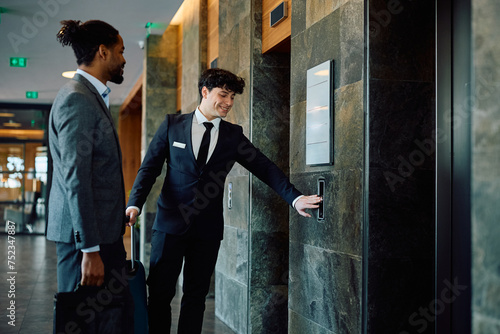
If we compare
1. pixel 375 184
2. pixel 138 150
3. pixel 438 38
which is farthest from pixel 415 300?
pixel 138 150

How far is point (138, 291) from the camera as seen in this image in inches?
112

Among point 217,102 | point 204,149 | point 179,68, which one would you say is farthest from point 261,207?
point 179,68

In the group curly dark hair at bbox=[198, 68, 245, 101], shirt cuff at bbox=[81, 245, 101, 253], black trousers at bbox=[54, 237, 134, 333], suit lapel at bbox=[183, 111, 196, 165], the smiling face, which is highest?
curly dark hair at bbox=[198, 68, 245, 101]

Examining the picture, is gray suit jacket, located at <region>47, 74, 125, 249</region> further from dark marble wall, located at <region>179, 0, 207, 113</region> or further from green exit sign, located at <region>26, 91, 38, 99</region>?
green exit sign, located at <region>26, 91, 38, 99</region>

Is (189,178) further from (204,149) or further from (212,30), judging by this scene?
(212,30)

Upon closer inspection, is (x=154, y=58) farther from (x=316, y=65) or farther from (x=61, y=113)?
(x=61, y=113)

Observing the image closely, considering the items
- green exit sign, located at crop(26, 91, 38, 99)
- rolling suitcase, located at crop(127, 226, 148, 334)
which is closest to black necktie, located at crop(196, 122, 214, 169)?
rolling suitcase, located at crop(127, 226, 148, 334)

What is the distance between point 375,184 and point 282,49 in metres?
1.91

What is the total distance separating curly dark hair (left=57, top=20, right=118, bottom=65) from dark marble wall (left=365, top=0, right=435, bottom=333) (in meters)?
1.14

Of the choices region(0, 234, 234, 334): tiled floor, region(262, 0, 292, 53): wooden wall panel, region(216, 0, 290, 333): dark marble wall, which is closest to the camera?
region(262, 0, 292, 53): wooden wall panel

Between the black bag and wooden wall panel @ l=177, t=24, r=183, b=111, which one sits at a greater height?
wooden wall panel @ l=177, t=24, r=183, b=111

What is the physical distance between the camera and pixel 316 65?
9.62 ft

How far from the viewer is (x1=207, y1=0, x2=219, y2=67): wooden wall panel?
18.2ft

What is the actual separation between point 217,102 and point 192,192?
0.53 m
